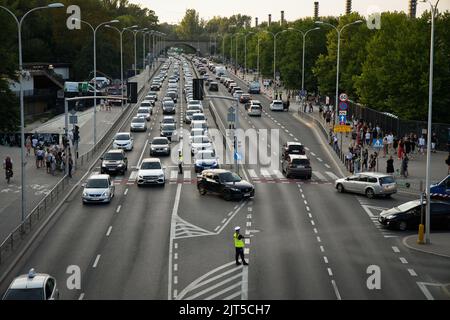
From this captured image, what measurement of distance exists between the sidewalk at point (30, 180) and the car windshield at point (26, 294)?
11.4 meters

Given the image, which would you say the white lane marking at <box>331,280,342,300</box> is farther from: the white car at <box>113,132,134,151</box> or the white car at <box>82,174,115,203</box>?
the white car at <box>113,132,134,151</box>

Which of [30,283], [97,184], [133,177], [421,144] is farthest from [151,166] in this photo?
[30,283]

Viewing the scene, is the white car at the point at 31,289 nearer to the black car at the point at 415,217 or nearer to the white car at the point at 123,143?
the black car at the point at 415,217

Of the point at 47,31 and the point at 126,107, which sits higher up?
the point at 47,31

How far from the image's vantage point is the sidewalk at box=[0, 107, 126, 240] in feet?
123

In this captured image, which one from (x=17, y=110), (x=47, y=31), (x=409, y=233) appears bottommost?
(x=409, y=233)

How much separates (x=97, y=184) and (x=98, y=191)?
706mm

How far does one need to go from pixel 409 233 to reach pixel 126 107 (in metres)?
60.5

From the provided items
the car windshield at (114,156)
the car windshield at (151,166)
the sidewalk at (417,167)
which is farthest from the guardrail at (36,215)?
the sidewalk at (417,167)

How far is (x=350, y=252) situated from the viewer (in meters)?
30.7

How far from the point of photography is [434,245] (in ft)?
105

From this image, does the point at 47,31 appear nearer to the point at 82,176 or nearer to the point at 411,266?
the point at 82,176

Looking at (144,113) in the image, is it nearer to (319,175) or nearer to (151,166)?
(319,175)
